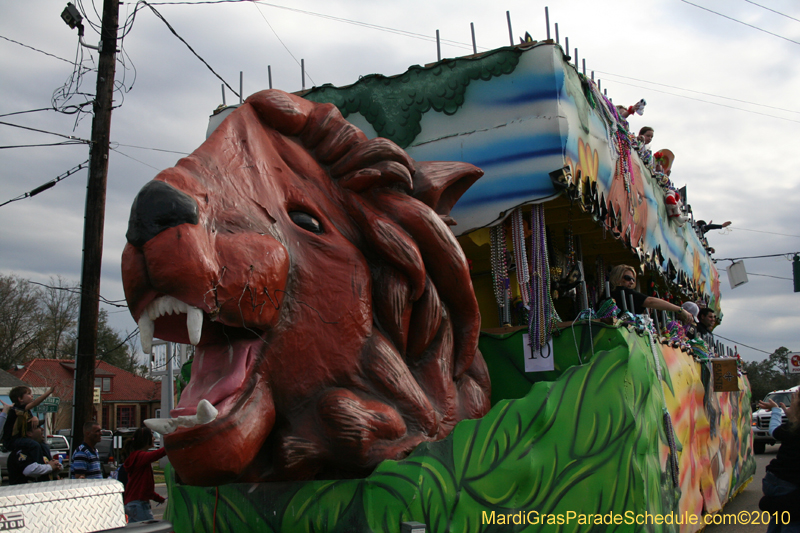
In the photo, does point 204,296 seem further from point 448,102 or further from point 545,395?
point 448,102

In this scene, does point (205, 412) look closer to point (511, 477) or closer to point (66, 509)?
point (66, 509)

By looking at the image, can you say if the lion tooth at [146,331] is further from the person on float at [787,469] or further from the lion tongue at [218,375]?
the person on float at [787,469]

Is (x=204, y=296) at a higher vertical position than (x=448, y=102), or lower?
lower

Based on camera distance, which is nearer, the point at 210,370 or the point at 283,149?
the point at 210,370

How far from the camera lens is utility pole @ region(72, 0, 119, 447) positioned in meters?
8.45

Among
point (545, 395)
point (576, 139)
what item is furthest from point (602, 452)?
point (576, 139)

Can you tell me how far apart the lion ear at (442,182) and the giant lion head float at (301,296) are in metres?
0.01

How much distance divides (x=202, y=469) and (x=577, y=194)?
287 cm

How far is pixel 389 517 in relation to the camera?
3.06m

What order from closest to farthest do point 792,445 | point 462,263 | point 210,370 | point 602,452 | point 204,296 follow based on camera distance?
point 204,296 → point 210,370 → point 602,452 → point 462,263 → point 792,445

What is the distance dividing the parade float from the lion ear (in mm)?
17

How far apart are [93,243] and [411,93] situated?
18.5 feet

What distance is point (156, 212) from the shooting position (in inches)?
108

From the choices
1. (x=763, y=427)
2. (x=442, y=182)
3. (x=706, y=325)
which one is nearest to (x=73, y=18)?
(x=442, y=182)
